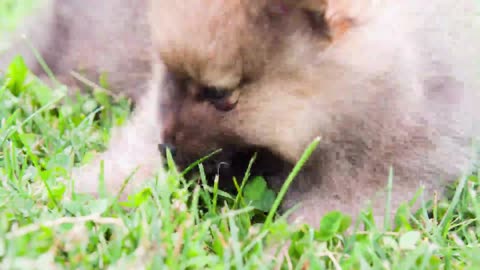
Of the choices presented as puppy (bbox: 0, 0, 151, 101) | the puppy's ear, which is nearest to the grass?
the puppy's ear

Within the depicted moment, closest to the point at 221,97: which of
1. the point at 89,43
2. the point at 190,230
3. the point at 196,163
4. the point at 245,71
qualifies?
the point at 245,71

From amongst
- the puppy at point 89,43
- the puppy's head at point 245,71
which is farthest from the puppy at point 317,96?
the puppy at point 89,43

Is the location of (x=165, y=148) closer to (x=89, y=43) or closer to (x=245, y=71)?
(x=245, y=71)

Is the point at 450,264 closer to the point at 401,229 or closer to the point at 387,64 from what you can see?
the point at 401,229

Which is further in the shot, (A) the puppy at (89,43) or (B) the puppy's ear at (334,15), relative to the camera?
(A) the puppy at (89,43)

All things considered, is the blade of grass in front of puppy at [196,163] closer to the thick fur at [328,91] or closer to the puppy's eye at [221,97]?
the thick fur at [328,91]

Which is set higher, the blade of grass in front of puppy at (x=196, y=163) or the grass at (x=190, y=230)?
the blade of grass in front of puppy at (x=196, y=163)

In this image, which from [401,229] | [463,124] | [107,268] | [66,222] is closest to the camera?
[107,268]

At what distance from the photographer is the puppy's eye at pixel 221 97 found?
187 centimetres

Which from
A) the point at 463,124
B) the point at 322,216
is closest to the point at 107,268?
the point at 322,216

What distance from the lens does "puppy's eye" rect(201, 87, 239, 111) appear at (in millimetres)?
1874

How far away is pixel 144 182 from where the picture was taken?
214cm

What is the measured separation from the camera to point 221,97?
1.89 meters

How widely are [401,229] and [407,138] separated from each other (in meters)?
0.31
